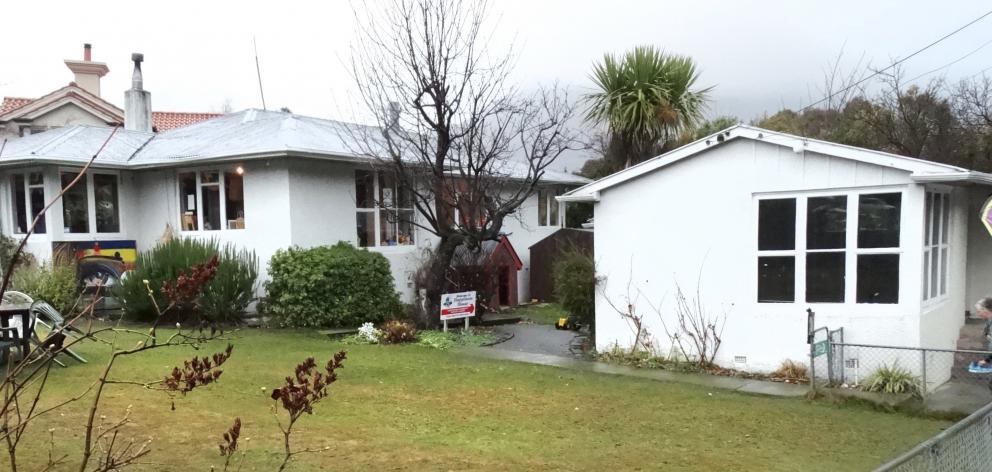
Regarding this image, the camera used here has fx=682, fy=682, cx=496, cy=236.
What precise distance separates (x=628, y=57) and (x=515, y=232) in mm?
7391

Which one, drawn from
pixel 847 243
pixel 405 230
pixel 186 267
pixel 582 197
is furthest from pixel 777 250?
pixel 186 267

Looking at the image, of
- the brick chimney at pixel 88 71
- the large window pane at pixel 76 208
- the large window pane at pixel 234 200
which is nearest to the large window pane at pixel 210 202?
the large window pane at pixel 234 200

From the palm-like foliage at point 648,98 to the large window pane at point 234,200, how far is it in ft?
27.5

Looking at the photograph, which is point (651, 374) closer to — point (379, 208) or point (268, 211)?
point (379, 208)

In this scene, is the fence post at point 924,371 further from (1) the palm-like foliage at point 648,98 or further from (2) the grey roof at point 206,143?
(2) the grey roof at point 206,143

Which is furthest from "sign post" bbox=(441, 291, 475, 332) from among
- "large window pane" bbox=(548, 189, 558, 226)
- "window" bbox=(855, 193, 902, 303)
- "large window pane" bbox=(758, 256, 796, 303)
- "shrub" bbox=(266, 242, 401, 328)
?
"large window pane" bbox=(548, 189, 558, 226)

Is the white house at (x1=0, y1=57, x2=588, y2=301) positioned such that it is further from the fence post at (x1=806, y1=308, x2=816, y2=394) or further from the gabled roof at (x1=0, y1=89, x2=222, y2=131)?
the fence post at (x1=806, y1=308, x2=816, y2=394)

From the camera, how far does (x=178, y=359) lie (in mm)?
10031

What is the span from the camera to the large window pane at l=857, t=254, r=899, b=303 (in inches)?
353

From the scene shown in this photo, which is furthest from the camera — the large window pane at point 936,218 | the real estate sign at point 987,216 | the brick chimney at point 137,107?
the brick chimney at point 137,107

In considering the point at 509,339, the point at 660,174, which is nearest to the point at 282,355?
the point at 509,339

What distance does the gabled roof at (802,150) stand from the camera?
8445 mm

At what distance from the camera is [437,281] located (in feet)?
49.1

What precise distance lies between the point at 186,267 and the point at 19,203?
6.30m
